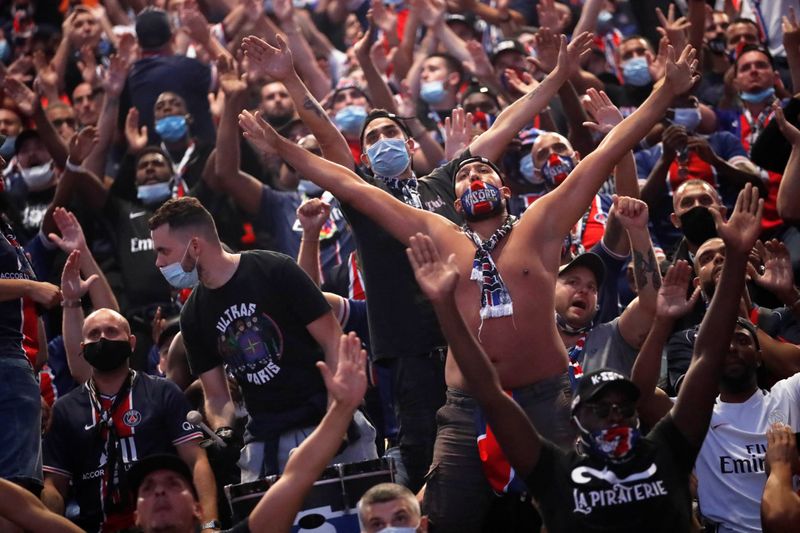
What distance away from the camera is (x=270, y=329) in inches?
291

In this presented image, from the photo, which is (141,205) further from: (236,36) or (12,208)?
(236,36)

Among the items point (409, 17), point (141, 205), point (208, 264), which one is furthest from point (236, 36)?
point (208, 264)

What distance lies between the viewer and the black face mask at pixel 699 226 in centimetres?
881

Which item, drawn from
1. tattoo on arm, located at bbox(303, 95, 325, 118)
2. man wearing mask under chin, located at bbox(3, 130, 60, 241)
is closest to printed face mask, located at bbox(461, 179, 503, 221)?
tattoo on arm, located at bbox(303, 95, 325, 118)

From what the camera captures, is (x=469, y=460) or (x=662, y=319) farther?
(x=469, y=460)

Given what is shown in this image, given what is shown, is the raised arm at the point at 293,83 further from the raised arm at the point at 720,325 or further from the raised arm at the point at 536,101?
the raised arm at the point at 720,325

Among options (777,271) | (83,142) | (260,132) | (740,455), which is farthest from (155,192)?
(740,455)

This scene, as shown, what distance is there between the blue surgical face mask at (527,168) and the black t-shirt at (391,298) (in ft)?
7.40

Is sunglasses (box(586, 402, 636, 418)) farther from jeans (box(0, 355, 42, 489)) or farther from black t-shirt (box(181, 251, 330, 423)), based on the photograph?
jeans (box(0, 355, 42, 489))

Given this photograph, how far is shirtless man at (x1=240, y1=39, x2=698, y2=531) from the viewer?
22.2 feet

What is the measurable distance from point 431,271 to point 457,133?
3.35 m

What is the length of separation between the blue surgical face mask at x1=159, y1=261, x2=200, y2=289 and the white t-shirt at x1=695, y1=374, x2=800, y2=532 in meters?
2.88

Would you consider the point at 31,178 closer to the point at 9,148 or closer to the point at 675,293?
the point at 9,148

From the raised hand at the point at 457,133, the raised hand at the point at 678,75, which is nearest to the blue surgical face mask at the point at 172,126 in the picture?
the raised hand at the point at 457,133
